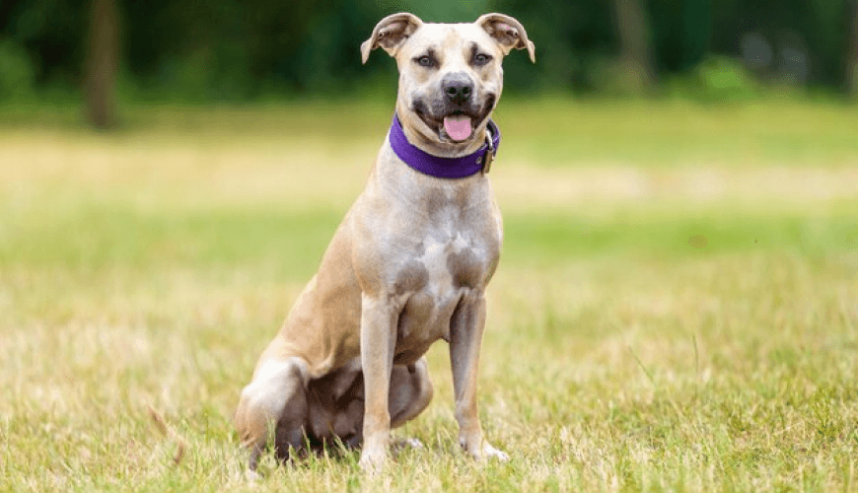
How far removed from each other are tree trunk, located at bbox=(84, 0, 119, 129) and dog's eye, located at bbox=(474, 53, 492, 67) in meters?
22.1

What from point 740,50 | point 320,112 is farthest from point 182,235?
point 740,50

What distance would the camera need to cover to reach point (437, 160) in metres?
4.46

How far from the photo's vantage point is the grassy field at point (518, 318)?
444 cm

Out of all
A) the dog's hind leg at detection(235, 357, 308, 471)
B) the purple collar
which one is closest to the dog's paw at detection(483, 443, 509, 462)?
the dog's hind leg at detection(235, 357, 308, 471)

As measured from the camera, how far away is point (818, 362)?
5.94 m

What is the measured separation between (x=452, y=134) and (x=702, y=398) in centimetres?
193

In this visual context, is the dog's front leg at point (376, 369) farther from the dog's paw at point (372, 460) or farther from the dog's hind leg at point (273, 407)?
the dog's hind leg at point (273, 407)

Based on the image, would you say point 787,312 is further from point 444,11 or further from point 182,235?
point 444,11

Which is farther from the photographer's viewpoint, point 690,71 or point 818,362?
point 690,71

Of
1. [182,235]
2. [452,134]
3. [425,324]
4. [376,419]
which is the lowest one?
[182,235]

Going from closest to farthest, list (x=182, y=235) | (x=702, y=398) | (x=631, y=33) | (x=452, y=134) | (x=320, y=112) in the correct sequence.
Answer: (x=452, y=134)
(x=702, y=398)
(x=182, y=235)
(x=320, y=112)
(x=631, y=33)

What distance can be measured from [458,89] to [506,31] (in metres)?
0.70

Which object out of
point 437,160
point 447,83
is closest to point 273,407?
point 437,160

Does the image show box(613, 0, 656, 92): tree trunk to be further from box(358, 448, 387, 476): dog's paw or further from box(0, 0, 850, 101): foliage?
box(358, 448, 387, 476): dog's paw
